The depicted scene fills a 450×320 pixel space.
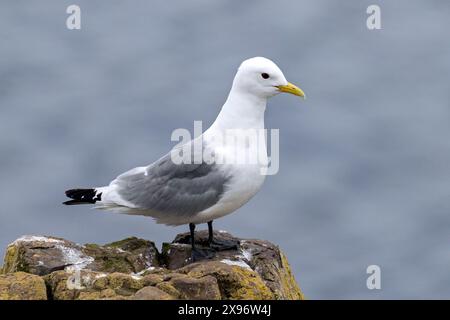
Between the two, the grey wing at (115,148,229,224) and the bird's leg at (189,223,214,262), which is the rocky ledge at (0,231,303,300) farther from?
the grey wing at (115,148,229,224)

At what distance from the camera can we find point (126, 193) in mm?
11711

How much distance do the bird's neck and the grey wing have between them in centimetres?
50

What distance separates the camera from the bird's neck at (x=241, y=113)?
11648 mm

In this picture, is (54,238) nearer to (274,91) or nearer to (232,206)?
(232,206)

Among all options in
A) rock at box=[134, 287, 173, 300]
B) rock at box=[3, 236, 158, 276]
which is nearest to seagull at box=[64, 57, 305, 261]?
rock at box=[3, 236, 158, 276]

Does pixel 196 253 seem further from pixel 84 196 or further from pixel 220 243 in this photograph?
pixel 84 196

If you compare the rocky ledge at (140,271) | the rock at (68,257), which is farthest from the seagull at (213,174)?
the rock at (68,257)

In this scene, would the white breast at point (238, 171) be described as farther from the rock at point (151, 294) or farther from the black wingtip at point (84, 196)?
the rock at point (151, 294)

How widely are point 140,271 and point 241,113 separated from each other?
2041 mm

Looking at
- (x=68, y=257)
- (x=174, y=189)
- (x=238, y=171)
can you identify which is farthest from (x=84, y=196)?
(x=238, y=171)

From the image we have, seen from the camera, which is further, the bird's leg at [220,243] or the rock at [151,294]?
the bird's leg at [220,243]

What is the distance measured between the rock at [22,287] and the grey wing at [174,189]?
2.19m
